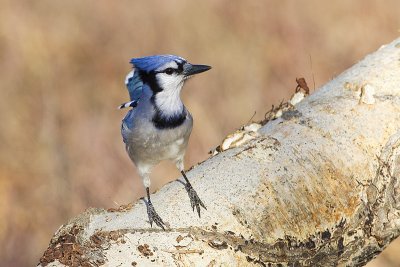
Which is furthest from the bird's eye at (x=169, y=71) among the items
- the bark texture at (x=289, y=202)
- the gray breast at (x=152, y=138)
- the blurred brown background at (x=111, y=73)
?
the blurred brown background at (x=111, y=73)

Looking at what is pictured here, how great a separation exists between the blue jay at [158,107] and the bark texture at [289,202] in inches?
9.1

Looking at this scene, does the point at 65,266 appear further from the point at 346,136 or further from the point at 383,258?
the point at 383,258

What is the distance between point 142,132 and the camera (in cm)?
270

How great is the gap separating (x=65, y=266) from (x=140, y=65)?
0.80 metres

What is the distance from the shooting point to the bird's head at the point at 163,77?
8.61ft

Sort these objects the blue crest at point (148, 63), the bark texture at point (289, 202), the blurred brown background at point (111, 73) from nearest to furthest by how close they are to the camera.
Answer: the bark texture at point (289, 202) < the blue crest at point (148, 63) < the blurred brown background at point (111, 73)

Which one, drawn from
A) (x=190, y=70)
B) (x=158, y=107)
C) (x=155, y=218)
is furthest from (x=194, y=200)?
(x=190, y=70)

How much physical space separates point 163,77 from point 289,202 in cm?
63

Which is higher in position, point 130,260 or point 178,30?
point 178,30

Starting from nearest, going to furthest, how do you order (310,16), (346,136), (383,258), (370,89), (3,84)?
1. (346,136)
2. (370,89)
3. (383,258)
4. (3,84)
5. (310,16)

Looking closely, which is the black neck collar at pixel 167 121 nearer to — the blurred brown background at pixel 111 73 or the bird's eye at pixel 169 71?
the bird's eye at pixel 169 71

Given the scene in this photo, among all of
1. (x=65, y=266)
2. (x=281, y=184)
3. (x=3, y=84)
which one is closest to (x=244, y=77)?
(x=3, y=84)

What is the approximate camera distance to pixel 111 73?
5.55 metres

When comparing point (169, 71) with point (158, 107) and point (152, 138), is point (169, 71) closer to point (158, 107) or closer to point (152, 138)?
point (158, 107)
